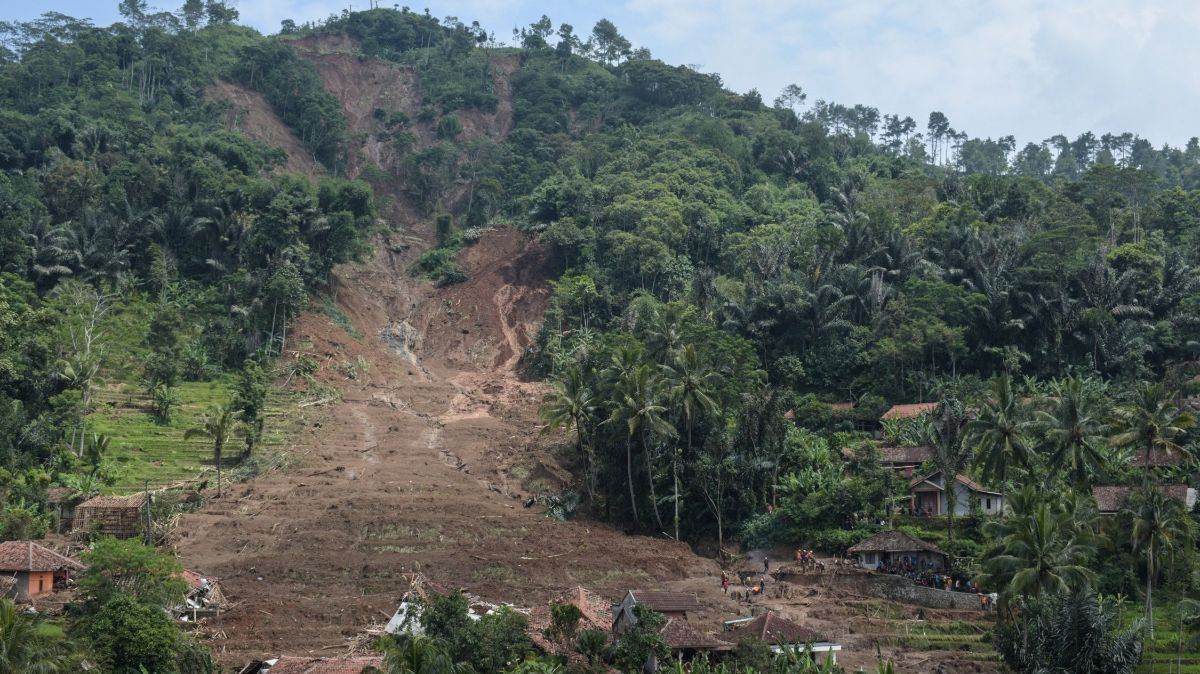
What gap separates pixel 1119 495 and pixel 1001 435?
22.8 feet

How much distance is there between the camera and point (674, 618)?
40.4 metres

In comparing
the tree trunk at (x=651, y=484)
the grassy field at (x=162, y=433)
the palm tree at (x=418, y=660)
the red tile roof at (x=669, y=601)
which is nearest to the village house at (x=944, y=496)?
the tree trunk at (x=651, y=484)

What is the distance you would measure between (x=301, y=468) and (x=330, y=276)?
90.2 feet

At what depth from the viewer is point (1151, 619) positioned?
135 feet

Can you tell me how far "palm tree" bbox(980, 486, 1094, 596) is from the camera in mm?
37281

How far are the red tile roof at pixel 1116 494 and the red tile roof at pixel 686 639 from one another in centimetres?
1797

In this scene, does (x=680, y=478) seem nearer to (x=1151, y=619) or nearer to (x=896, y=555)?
(x=896, y=555)

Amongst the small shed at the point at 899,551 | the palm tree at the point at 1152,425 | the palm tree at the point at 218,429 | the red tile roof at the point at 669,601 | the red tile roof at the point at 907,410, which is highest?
the palm tree at the point at 1152,425

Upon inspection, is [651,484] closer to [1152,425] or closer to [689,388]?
[689,388]

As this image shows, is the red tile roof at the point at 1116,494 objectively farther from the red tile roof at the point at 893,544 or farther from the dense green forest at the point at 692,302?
the red tile roof at the point at 893,544

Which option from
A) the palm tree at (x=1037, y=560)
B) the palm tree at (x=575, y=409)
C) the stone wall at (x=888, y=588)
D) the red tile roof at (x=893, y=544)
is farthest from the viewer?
the palm tree at (x=575, y=409)

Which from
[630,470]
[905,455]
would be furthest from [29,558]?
[905,455]

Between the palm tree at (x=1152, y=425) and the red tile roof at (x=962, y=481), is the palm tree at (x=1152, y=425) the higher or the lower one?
the higher one

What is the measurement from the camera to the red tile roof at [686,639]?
123 feet
